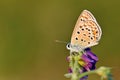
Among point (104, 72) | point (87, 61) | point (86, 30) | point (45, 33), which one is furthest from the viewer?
point (45, 33)

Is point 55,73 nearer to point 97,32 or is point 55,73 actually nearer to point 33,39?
point 33,39

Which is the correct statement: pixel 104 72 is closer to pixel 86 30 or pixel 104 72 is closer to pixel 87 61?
pixel 87 61

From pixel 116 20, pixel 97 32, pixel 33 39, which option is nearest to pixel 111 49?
pixel 116 20

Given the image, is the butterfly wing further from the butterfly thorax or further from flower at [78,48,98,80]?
flower at [78,48,98,80]

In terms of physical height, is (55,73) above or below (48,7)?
below

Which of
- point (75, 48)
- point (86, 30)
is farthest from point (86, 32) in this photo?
point (75, 48)

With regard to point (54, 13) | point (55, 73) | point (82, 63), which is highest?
point (82, 63)

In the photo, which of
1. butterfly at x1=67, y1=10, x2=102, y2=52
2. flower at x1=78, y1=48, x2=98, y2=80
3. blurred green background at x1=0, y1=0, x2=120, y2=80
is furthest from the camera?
blurred green background at x1=0, y1=0, x2=120, y2=80

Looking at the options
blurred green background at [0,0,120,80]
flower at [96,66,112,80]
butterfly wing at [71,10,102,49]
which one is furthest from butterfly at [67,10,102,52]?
blurred green background at [0,0,120,80]
